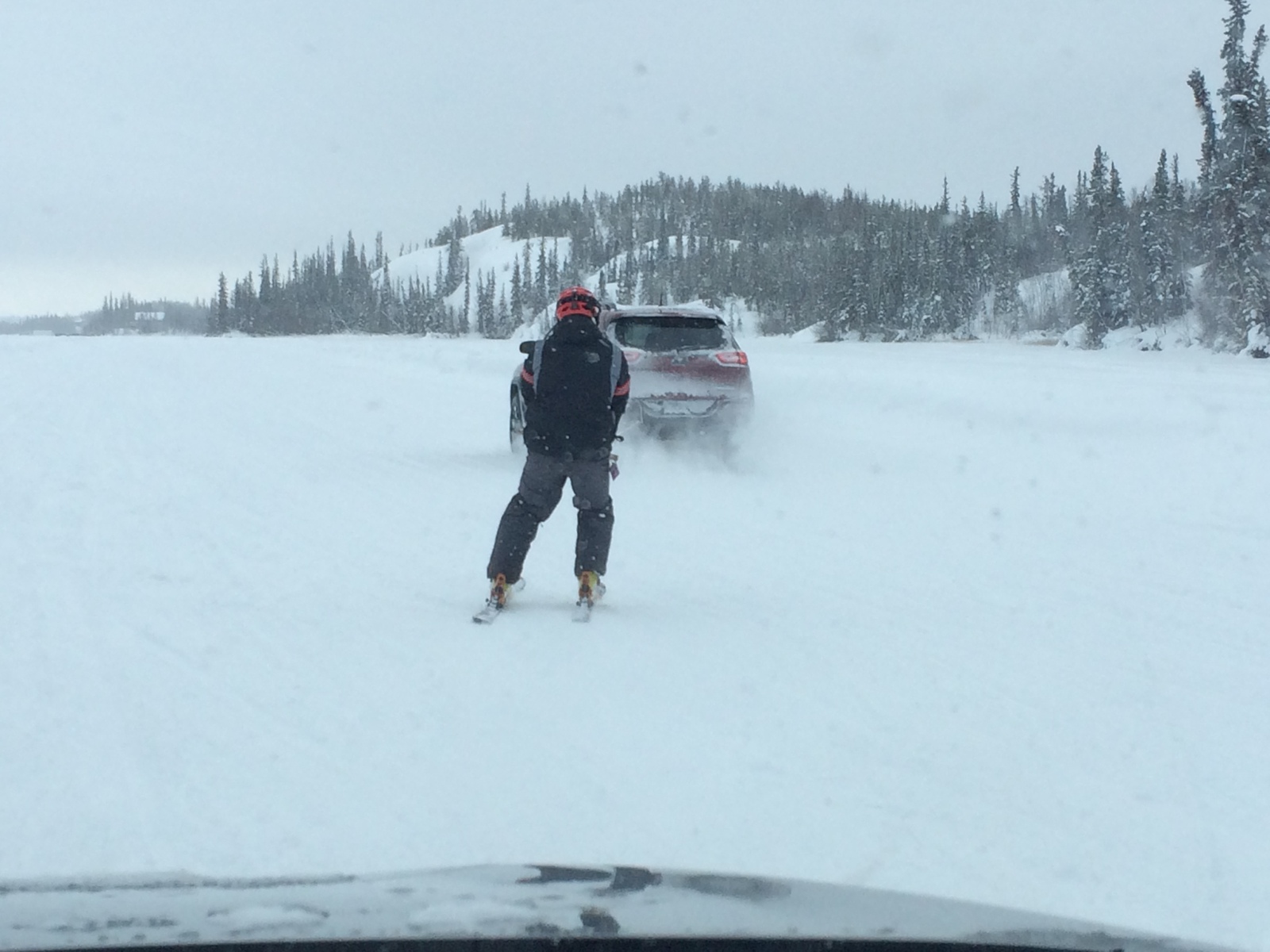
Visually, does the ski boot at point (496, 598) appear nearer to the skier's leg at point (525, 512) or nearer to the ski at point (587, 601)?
the skier's leg at point (525, 512)

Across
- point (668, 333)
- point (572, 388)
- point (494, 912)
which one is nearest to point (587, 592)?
point (572, 388)

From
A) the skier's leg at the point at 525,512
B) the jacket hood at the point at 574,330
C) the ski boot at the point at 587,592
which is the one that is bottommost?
the ski boot at the point at 587,592

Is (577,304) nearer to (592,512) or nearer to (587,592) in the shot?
(592,512)

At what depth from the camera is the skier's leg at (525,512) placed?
6.26 meters

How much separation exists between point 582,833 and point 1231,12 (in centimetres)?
4666

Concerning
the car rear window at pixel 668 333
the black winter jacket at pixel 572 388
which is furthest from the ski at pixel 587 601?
the car rear window at pixel 668 333

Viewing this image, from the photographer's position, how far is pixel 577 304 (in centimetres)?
609

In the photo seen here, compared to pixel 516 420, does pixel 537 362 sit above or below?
above

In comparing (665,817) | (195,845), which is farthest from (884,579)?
(195,845)

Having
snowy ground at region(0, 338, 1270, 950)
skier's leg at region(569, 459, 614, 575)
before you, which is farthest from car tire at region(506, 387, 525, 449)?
skier's leg at region(569, 459, 614, 575)

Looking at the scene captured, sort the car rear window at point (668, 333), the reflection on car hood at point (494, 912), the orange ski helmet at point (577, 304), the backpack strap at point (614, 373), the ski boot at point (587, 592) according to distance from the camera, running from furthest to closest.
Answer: the car rear window at point (668, 333), the ski boot at point (587, 592), the backpack strap at point (614, 373), the orange ski helmet at point (577, 304), the reflection on car hood at point (494, 912)

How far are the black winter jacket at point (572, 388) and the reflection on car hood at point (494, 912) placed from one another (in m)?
3.89

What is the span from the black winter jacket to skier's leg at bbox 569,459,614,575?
0.31ft

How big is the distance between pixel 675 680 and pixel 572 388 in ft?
5.69
